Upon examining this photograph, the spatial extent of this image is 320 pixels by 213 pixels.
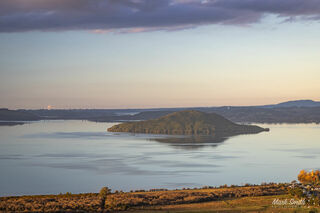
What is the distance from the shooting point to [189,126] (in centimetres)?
18150

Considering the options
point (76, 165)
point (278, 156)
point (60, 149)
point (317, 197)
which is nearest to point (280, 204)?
point (317, 197)

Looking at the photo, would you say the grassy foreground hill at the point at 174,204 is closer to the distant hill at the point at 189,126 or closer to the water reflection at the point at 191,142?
the water reflection at the point at 191,142

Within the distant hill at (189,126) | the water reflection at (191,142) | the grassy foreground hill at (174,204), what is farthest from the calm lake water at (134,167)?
the distant hill at (189,126)

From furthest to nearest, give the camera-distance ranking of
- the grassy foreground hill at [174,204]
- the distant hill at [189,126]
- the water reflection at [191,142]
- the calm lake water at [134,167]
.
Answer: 1. the distant hill at [189,126]
2. the water reflection at [191,142]
3. the calm lake water at [134,167]
4. the grassy foreground hill at [174,204]

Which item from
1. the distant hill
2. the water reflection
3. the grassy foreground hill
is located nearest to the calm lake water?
the water reflection

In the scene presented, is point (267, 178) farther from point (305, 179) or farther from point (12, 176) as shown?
point (12, 176)

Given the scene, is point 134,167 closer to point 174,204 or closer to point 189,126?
point 174,204

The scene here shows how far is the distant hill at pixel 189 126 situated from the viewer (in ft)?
568

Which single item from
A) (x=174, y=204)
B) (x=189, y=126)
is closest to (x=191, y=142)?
(x=189, y=126)

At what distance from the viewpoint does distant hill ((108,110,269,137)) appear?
173250 millimetres

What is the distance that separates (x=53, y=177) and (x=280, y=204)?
38649 millimetres

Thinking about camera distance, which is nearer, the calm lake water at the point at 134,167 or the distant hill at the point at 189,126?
the calm lake water at the point at 134,167

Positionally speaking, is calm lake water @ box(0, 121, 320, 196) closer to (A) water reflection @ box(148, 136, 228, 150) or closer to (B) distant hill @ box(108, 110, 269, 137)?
(A) water reflection @ box(148, 136, 228, 150)

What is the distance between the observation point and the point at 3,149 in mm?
97000
